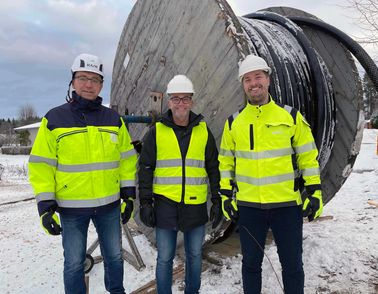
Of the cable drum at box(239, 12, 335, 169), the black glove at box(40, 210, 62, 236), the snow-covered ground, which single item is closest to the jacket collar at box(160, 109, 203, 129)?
the cable drum at box(239, 12, 335, 169)

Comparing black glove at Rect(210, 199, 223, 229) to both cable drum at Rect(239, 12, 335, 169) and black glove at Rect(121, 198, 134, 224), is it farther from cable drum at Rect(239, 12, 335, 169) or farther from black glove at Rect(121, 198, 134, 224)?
cable drum at Rect(239, 12, 335, 169)

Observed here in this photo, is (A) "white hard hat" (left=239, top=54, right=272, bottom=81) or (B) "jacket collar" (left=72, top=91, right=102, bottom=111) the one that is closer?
(A) "white hard hat" (left=239, top=54, right=272, bottom=81)

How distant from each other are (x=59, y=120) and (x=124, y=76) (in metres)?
2.05

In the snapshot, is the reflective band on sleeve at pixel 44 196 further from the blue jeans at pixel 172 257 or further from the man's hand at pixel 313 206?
the man's hand at pixel 313 206

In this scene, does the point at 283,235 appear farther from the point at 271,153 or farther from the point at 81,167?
the point at 81,167

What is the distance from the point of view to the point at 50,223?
227 cm

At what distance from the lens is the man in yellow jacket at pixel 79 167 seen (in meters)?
2.29

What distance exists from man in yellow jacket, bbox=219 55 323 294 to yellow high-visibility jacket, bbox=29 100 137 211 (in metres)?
0.85

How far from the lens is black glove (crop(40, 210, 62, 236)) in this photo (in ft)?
7.42

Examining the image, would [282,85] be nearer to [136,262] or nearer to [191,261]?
[191,261]

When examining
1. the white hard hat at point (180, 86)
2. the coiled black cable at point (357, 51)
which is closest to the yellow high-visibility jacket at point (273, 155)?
the white hard hat at point (180, 86)

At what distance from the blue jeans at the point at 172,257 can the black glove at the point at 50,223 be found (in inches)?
→ 28.3

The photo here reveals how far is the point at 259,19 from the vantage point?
3.86 m

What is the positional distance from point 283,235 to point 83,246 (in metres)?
1.35
